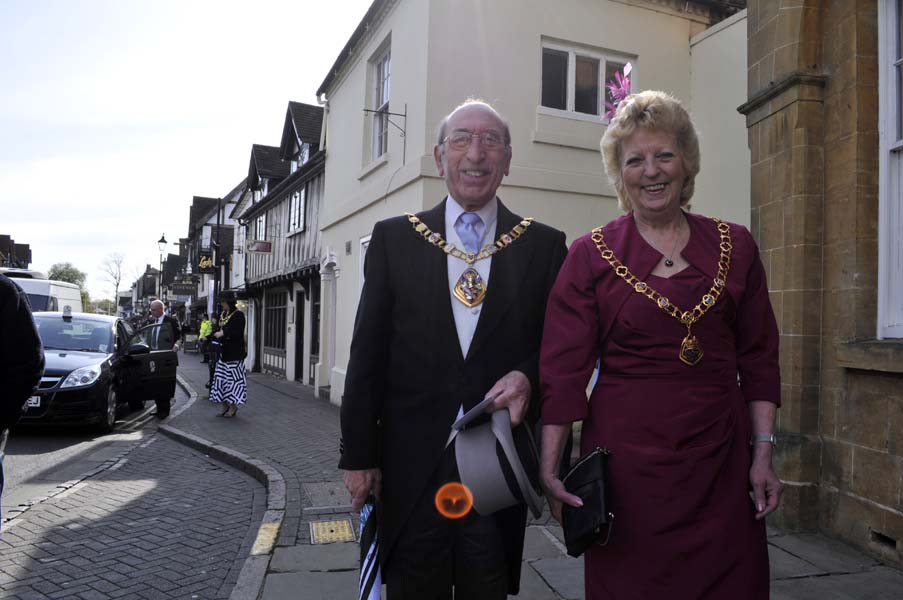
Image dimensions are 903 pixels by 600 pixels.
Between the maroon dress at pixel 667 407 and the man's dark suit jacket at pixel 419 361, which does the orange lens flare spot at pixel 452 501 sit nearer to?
the man's dark suit jacket at pixel 419 361

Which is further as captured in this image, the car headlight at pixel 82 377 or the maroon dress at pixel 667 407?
the car headlight at pixel 82 377

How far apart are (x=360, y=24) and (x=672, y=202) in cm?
1073

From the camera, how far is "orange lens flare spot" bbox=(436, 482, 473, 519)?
197 cm

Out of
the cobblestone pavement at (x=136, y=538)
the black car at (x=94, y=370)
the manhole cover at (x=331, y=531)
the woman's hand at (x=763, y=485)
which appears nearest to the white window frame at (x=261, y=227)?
the black car at (x=94, y=370)

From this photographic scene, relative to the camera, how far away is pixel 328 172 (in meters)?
14.8

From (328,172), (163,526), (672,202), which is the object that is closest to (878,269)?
(672,202)

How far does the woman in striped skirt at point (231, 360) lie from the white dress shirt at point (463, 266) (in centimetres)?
901

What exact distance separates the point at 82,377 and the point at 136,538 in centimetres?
495

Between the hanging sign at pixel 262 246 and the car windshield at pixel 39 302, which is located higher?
the hanging sign at pixel 262 246

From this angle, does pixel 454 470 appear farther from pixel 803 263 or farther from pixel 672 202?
pixel 803 263

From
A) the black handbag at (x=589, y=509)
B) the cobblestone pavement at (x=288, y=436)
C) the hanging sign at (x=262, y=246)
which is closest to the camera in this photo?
the black handbag at (x=589, y=509)

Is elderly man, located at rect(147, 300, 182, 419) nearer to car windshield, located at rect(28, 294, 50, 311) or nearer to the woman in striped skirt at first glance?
the woman in striped skirt

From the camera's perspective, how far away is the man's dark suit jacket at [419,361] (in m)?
2.02

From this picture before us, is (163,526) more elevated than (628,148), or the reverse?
(628,148)
